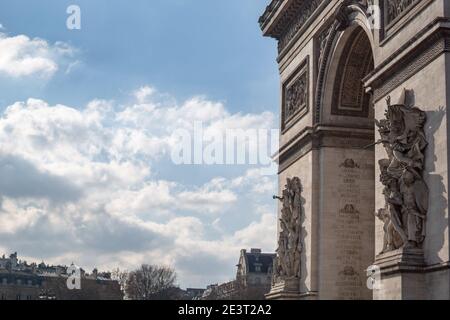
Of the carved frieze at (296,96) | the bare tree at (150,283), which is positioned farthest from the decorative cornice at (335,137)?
the bare tree at (150,283)

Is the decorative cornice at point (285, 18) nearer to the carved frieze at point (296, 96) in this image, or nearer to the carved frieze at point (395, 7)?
the carved frieze at point (296, 96)

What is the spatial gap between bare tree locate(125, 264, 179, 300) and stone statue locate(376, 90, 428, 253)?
5630 centimetres

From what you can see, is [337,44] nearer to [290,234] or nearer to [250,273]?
[290,234]

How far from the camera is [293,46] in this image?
28.7 meters

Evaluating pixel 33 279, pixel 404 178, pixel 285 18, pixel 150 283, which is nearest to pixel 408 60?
pixel 404 178

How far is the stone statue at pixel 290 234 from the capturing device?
26038 mm

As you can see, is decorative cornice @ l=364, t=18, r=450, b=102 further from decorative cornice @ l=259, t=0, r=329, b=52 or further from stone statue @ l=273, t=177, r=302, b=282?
stone statue @ l=273, t=177, r=302, b=282

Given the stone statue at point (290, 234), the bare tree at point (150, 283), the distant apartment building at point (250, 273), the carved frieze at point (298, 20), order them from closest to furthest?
1. the stone statue at point (290, 234)
2. the carved frieze at point (298, 20)
3. the bare tree at point (150, 283)
4. the distant apartment building at point (250, 273)

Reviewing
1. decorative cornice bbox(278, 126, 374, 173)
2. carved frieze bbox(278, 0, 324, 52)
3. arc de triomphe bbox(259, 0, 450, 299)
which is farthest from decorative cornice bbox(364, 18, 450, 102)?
carved frieze bbox(278, 0, 324, 52)

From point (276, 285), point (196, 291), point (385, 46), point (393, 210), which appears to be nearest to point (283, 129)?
point (276, 285)

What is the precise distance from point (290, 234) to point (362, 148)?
3490 millimetres

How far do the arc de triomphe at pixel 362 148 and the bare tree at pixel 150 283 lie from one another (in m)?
47.1

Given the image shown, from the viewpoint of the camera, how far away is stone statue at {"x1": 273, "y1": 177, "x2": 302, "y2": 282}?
26.0m
